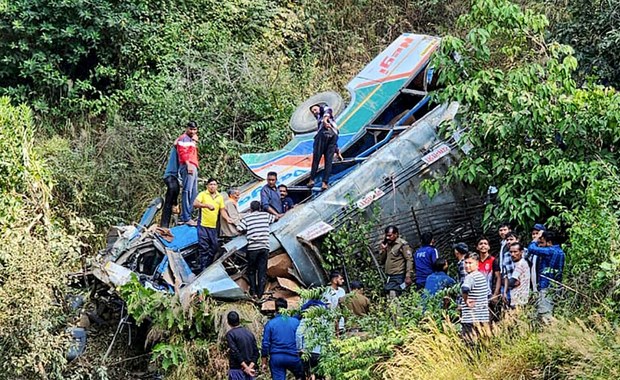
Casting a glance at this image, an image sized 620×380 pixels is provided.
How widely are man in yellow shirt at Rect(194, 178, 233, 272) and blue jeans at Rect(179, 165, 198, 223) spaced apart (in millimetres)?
1025

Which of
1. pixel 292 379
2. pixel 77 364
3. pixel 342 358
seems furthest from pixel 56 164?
pixel 342 358

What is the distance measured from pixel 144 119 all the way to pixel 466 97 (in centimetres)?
865

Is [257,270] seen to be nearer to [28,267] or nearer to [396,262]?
[396,262]

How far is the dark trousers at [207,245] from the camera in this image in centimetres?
1480

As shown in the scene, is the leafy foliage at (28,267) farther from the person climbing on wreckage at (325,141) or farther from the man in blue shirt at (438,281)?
the man in blue shirt at (438,281)

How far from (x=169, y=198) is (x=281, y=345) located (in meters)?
5.02

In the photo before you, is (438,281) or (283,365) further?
(438,281)

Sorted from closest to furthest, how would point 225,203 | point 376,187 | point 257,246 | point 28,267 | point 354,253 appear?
1. point 28,267
2. point 257,246
3. point 354,253
4. point 225,203
5. point 376,187

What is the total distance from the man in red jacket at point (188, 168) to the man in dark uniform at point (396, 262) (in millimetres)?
3362

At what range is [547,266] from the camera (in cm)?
1174

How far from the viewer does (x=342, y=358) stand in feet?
36.2

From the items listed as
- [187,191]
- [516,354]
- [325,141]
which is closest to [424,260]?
[325,141]

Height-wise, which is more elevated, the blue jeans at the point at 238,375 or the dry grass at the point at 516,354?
the dry grass at the point at 516,354

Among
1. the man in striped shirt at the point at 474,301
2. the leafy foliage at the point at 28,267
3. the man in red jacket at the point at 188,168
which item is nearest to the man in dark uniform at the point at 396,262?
the man in red jacket at the point at 188,168
